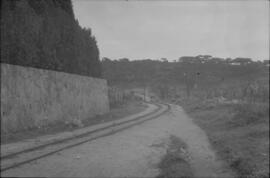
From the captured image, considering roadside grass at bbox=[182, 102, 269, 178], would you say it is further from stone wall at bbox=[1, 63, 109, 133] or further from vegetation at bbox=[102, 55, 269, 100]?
stone wall at bbox=[1, 63, 109, 133]

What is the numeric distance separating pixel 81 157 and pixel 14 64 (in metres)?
9.11

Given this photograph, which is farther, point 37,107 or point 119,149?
point 37,107

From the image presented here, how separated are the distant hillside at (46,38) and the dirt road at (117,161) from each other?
24.2 feet

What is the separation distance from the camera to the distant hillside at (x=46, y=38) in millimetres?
18078

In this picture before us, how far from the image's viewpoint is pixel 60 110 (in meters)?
22.3

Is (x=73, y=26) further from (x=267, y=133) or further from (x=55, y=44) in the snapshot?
(x=267, y=133)

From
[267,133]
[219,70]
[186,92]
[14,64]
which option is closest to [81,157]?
[14,64]

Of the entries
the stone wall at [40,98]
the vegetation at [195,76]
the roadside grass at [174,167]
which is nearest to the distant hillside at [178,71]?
the vegetation at [195,76]

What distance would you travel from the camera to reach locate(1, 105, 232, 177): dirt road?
914 centimetres

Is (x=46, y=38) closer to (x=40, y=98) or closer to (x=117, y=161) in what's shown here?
(x=40, y=98)

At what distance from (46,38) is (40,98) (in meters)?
4.55

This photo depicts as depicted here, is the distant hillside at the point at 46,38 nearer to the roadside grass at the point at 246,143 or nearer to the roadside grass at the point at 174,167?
the roadside grass at the point at 174,167

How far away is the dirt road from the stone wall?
497 centimetres

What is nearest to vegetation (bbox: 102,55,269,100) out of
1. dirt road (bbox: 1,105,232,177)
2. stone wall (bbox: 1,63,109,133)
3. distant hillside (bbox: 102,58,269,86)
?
distant hillside (bbox: 102,58,269,86)
